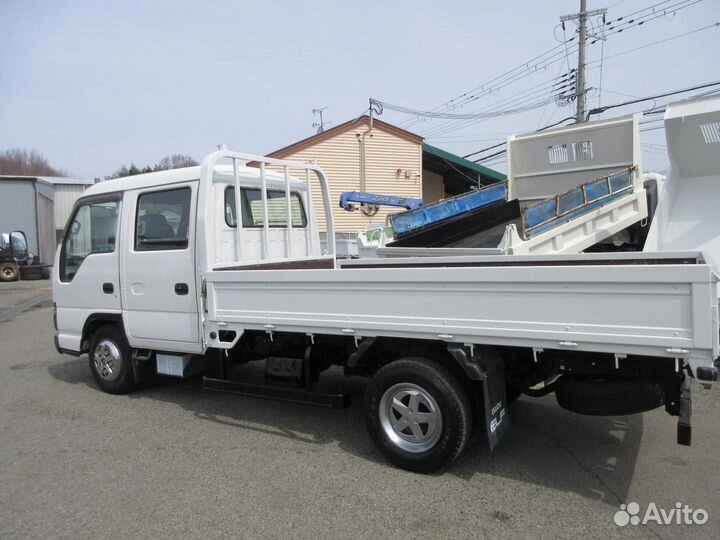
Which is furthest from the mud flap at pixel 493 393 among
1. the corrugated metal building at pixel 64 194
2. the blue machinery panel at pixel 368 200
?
the corrugated metal building at pixel 64 194

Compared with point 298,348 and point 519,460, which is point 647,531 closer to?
point 519,460

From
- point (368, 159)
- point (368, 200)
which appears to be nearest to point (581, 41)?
point (368, 159)

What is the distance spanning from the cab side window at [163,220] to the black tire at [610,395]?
3.70 m

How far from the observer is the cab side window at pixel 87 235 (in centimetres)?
584

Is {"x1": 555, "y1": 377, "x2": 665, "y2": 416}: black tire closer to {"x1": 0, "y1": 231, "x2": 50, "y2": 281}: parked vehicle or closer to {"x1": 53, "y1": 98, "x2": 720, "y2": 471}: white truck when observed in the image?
{"x1": 53, "y1": 98, "x2": 720, "y2": 471}: white truck

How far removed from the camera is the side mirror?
920 inches

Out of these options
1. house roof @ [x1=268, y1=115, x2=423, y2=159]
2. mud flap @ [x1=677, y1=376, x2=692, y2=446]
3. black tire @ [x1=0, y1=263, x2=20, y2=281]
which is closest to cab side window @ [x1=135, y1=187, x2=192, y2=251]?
mud flap @ [x1=677, y1=376, x2=692, y2=446]

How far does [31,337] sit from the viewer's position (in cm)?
1035

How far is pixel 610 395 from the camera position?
3.51 metres

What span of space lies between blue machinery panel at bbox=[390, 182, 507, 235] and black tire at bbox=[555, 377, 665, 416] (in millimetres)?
5596

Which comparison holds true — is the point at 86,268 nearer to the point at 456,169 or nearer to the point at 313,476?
the point at 313,476

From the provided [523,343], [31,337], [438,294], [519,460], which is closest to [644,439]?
[519,460]

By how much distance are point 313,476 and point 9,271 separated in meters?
25.2

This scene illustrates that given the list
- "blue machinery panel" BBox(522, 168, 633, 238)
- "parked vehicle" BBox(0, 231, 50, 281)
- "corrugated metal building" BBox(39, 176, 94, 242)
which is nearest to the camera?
"blue machinery panel" BBox(522, 168, 633, 238)
